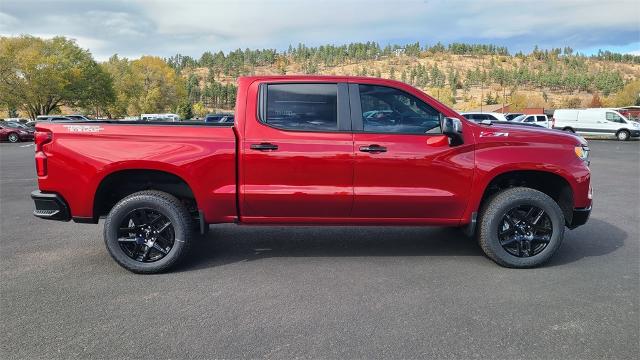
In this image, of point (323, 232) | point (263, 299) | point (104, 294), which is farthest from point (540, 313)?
point (104, 294)

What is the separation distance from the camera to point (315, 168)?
429 centimetres

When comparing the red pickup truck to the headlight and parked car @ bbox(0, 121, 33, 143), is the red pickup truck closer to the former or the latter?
the headlight

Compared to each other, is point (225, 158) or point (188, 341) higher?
point (225, 158)

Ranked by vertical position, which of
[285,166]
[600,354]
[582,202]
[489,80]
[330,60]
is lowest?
[600,354]

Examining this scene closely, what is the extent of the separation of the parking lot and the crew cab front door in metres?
0.62

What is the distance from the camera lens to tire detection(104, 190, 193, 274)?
4312 millimetres

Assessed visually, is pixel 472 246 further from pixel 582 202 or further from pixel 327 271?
pixel 327 271

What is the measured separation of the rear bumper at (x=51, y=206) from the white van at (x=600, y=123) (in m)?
32.2

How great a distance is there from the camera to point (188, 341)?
120 inches

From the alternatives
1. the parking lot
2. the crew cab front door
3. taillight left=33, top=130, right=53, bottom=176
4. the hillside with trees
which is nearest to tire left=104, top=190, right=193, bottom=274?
the parking lot

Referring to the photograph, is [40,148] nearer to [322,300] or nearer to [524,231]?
[322,300]

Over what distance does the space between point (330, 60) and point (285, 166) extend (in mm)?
178488

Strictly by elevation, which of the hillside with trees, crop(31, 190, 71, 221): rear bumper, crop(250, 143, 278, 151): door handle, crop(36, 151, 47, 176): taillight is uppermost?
the hillside with trees

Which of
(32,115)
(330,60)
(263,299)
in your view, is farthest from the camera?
(330,60)
